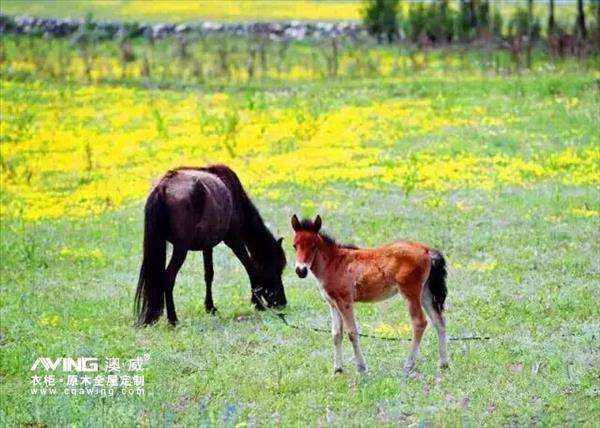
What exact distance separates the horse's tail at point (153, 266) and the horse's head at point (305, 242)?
3632 mm

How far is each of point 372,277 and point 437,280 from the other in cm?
59

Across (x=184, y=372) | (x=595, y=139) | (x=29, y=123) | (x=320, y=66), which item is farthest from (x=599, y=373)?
(x=320, y=66)

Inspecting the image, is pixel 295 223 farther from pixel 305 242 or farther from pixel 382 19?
pixel 382 19

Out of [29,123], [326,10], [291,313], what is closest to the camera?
[291,313]

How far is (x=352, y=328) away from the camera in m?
10.6

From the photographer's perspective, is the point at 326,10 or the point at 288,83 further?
the point at 326,10

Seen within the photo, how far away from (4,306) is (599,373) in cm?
802

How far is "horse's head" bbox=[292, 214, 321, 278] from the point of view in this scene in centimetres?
1042

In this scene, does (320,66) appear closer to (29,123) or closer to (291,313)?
(29,123)

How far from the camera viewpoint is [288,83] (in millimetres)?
40344

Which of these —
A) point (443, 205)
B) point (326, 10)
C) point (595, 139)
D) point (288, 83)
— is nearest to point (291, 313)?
point (443, 205)

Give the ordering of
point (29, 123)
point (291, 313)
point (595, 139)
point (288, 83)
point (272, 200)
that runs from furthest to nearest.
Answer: point (288, 83) → point (29, 123) → point (595, 139) → point (272, 200) → point (291, 313)
